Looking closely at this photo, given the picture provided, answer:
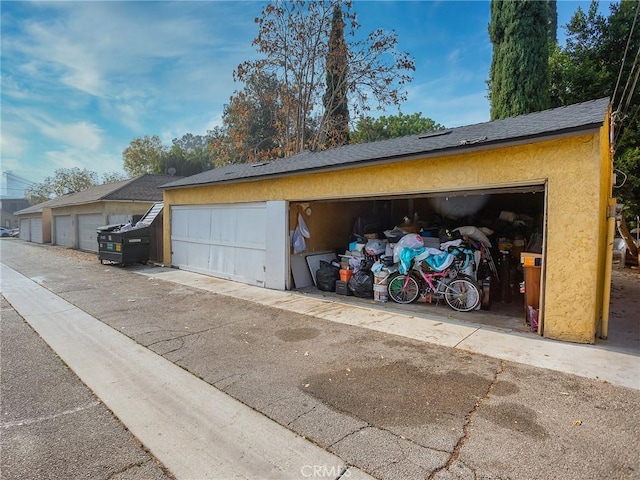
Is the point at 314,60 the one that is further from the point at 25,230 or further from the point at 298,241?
the point at 25,230

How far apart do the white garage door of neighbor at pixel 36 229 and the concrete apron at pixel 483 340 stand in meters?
28.1

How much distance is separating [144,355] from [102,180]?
5292cm

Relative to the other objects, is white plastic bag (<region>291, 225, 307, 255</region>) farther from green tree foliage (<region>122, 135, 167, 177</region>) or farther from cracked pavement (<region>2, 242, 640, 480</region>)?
green tree foliage (<region>122, 135, 167, 177</region>)

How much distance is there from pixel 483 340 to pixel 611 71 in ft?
44.2

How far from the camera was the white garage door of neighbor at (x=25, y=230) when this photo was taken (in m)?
29.9

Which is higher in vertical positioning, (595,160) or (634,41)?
(634,41)

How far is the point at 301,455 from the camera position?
233 cm

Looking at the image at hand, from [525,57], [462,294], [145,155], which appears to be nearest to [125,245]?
[462,294]

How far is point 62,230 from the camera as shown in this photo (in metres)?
22.6

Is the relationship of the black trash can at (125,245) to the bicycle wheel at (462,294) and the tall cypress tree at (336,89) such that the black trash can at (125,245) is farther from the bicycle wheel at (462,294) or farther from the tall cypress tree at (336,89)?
the tall cypress tree at (336,89)

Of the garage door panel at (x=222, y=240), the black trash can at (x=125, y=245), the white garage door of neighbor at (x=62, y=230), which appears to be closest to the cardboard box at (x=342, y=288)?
the garage door panel at (x=222, y=240)

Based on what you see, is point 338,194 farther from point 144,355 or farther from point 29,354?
point 29,354

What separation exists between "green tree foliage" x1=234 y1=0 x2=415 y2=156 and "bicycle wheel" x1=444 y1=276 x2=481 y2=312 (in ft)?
47.7

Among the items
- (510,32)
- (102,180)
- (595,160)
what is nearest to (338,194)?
(595,160)
